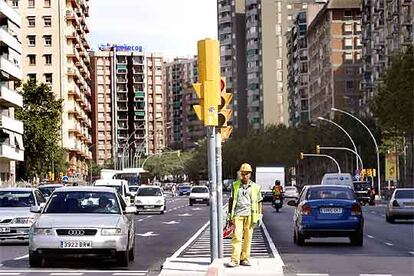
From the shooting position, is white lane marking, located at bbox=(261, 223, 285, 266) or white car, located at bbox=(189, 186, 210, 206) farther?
white car, located at bbox=(189, 186, 210, 206)

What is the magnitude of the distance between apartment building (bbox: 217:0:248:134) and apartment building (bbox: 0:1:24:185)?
10277 cm

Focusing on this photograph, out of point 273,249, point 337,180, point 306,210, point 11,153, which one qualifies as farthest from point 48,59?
point 273,249

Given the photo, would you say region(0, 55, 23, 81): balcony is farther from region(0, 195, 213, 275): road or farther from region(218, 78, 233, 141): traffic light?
region(218, 78, 233, 141): traffic light

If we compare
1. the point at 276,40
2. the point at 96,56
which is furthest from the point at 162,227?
the point at 96,56

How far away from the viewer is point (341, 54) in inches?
5285

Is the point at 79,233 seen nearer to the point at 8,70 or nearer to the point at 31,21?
the point at 8,70

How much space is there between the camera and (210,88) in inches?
606

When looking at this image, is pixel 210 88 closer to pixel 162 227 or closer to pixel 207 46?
pixel 207 46

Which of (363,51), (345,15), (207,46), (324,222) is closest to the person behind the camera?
(207,46)

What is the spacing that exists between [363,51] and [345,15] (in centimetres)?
1367

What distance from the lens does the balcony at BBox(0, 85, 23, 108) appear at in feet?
250

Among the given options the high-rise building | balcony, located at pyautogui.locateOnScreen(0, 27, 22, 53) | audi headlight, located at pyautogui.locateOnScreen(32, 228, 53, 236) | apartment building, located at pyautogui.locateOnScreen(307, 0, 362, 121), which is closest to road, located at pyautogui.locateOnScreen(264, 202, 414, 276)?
audi headlight, located at pyautogui.locateOnScreen(32, 228, 53, 236)

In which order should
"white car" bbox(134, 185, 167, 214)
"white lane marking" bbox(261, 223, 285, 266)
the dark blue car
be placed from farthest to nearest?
"white car" bbox(134, 185, 167, 214), the dark blue car, "white lane marking" bbox(261, 223, 285, 266)

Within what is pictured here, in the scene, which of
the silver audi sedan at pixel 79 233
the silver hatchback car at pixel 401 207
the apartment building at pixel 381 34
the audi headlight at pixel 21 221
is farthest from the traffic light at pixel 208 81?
the apartment building at pixel 381 34
